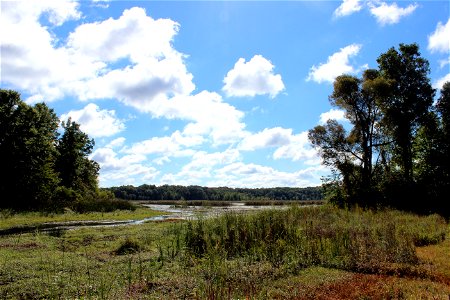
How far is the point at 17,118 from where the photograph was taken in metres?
44.6

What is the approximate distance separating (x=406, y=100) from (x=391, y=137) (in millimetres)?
3605

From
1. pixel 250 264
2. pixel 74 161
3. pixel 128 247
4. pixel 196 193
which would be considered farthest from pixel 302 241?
pixel 196 193

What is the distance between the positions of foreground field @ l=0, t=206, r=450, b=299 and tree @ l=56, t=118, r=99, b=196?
1604 inches

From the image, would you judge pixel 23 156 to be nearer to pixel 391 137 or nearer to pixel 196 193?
pixel 391 137

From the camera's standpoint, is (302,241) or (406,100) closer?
(302,241)

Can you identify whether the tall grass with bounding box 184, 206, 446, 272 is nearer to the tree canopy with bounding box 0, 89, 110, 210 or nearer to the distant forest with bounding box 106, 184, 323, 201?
the tree canopy with bounding box 0, 89, 110, 210

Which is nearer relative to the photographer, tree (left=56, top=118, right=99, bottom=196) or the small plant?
the small plant

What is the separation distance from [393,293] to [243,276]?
375 cm

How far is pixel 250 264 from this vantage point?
12.3 metres

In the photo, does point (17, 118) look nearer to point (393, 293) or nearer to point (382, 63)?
point (382, 63)

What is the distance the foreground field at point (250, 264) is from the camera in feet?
31.1

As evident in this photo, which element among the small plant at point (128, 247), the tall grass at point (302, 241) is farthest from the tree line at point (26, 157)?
the tall grass at point (302, 241)

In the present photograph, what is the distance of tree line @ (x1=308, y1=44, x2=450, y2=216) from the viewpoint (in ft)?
113

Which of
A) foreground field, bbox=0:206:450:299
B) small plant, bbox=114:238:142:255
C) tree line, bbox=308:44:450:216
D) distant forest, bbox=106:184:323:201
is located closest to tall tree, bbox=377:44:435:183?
tree line, bbox=308:44:450:216
